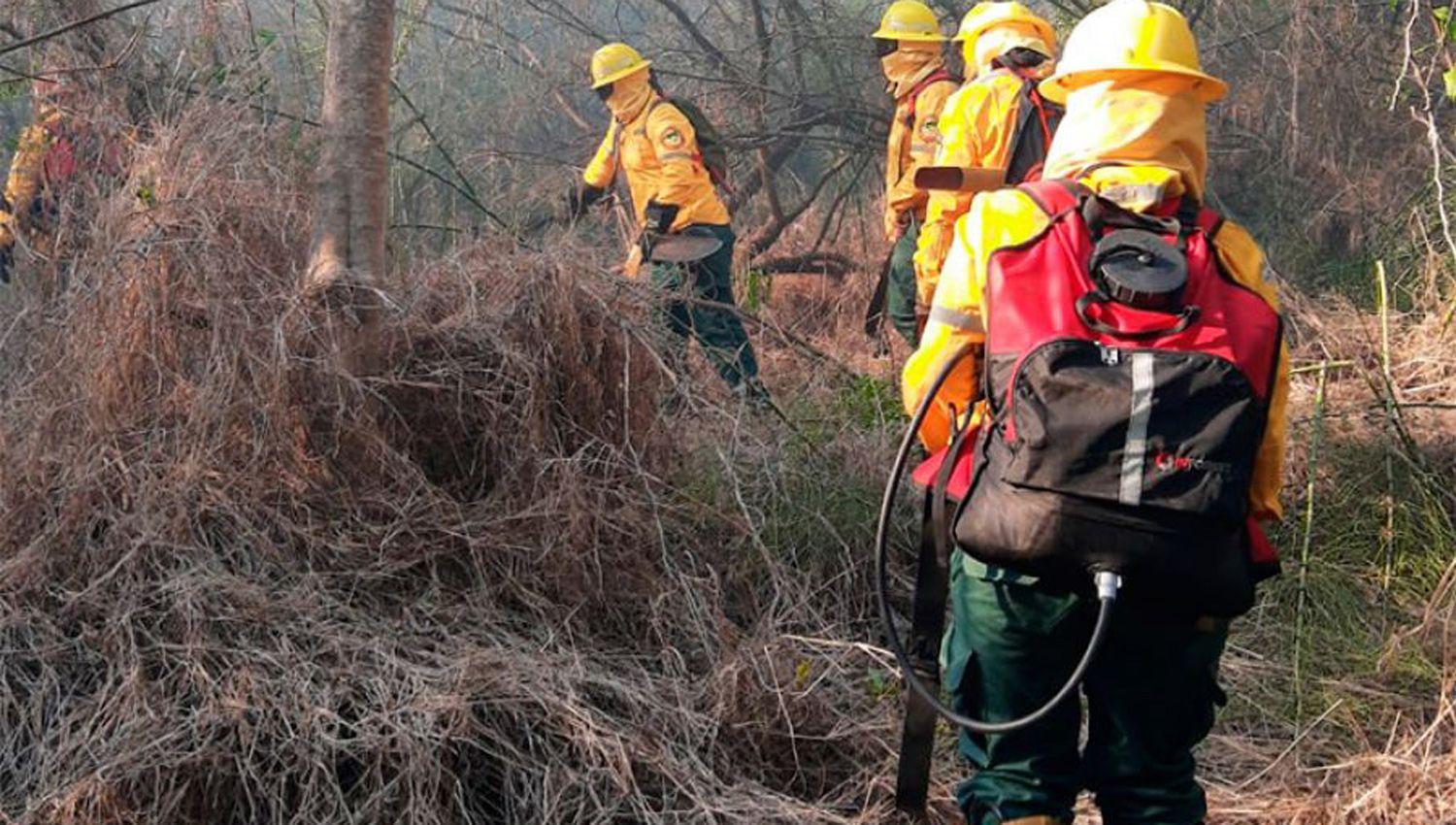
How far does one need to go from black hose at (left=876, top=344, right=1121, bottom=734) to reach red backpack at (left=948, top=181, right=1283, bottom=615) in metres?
0.06

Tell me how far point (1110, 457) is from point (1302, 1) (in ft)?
21.1

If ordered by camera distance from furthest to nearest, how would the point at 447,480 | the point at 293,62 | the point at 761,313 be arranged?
the point at 761,313
the point at 293,62
the point at 447,480

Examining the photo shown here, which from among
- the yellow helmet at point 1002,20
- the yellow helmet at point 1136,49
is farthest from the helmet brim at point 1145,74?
the yellow helmet at point 1002,20

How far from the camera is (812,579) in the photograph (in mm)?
4387

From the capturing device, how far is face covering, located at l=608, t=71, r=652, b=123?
23.3 feet

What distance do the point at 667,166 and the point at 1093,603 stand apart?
15.7 ft

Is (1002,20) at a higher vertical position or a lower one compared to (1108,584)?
higher

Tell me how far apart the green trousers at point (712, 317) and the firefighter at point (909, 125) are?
2.51 feet

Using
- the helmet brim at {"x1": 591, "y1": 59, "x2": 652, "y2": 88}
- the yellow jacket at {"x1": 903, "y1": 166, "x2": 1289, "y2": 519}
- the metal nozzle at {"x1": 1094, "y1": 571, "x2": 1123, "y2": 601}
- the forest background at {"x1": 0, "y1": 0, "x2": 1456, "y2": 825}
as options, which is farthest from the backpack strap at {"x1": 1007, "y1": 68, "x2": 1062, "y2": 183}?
the metal nozzle at {"x1": 1094, "y1": 571, "x2": 1123, "y2": 601}

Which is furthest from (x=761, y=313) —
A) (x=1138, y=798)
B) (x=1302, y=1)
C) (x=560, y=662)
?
(x=1138, y=798)

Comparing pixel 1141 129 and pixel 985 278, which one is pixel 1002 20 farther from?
pixel 985 278

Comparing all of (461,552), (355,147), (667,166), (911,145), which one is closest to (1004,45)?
(911,145)

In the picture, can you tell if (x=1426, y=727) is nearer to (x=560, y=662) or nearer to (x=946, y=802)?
(x=946, y=802)

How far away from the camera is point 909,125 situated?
658cm
